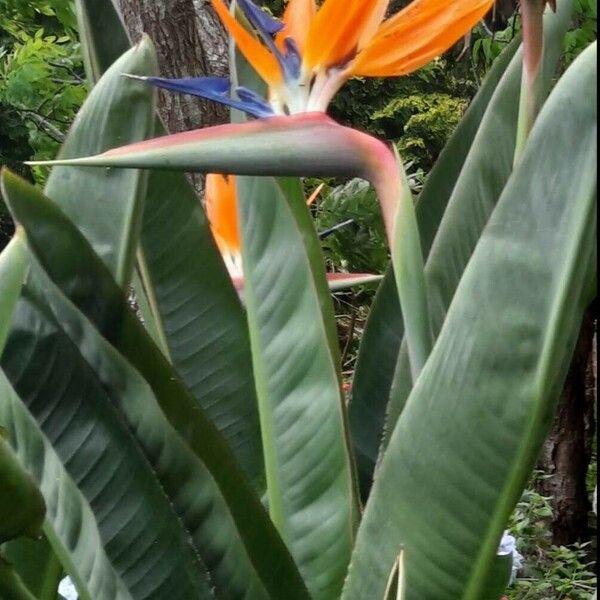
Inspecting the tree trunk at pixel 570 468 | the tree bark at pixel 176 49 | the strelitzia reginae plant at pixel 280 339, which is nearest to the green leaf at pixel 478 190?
the strelitzia reginae plant at pixel 280 339

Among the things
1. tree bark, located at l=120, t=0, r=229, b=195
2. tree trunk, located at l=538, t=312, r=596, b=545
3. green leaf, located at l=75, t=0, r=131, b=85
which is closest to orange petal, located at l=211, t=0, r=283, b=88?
green leaf, located at l=75, t=0, r=131, b=85

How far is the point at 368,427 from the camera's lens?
2.52 ft

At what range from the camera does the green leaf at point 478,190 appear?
0.71m

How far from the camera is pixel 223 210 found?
83cm

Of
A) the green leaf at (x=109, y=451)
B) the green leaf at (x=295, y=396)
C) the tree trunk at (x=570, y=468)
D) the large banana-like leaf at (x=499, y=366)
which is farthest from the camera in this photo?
the tree trunk at (x=570, y=468)

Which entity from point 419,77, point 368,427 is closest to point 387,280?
point 368,427

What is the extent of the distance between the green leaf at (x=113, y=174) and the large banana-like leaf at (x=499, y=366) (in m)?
0.29

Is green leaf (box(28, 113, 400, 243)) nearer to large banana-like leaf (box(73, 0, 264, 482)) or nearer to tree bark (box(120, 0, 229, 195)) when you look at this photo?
large banana-like leaf (box(73, 0, 264, 482))

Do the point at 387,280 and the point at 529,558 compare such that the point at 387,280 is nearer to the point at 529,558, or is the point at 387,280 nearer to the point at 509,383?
the point at 509,383

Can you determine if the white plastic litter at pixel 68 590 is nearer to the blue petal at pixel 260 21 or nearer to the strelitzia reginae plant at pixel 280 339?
the strelitzia reginae plant at pixel 280 339

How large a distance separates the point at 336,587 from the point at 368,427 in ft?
0.53

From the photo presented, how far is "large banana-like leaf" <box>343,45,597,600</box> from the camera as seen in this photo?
0.43m

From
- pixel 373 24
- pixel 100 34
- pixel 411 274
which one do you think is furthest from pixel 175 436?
pixel 100 34

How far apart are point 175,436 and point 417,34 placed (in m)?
0.27
